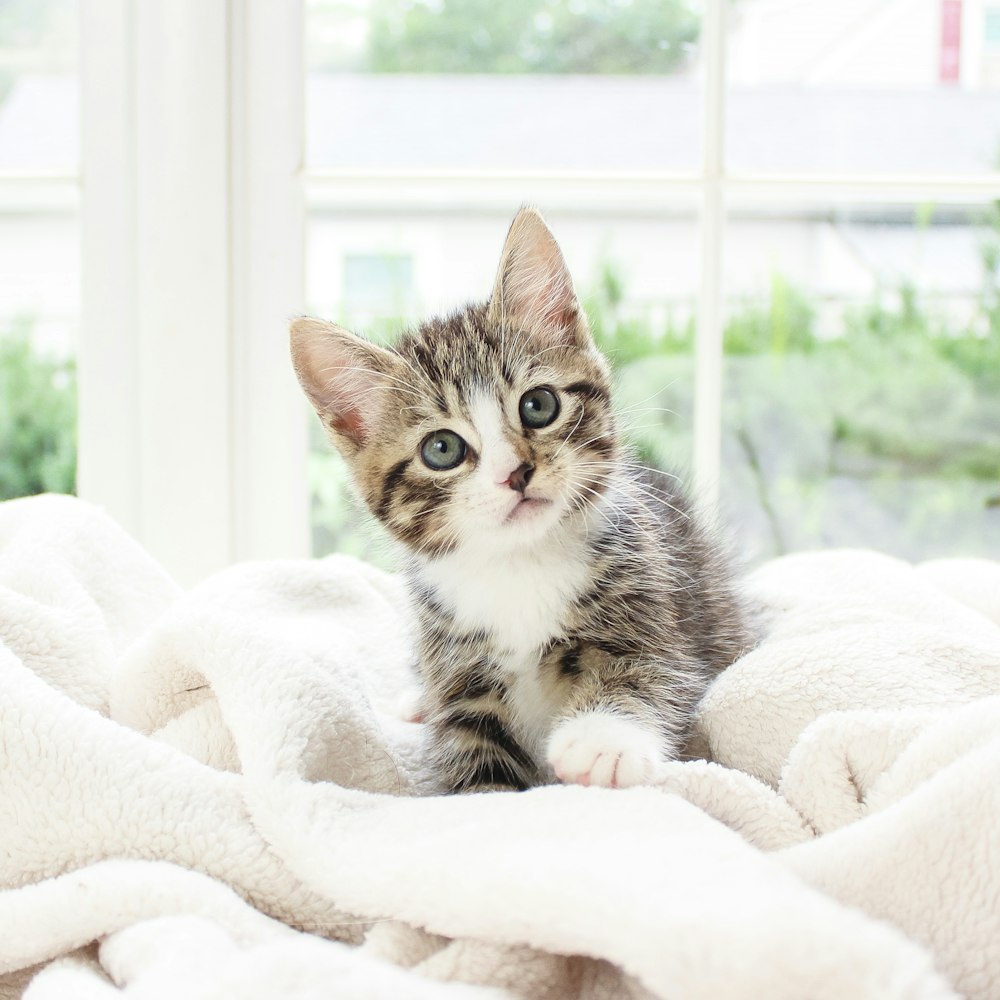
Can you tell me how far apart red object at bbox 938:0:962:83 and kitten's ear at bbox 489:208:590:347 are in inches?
45.9

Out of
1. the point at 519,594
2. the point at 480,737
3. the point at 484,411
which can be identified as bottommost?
the point at 480,737

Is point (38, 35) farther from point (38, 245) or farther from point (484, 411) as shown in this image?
point (484, 411)

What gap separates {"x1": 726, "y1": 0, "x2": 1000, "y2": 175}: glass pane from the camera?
2010 mm

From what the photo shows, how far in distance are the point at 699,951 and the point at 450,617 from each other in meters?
0.67

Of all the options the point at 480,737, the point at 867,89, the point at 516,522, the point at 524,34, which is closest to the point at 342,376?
the point at 516,522

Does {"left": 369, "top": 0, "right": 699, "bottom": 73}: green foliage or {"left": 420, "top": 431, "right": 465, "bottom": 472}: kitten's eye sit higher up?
{"left": 369, "top": 0, "right": 699, "bottom": 73}: green foliage

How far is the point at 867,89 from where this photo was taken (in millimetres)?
2033

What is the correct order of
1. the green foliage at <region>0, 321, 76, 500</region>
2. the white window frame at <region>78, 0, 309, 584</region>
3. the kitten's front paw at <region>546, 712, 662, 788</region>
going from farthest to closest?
the green foliage at <region>0, 321, 76, 500</region> < the white window frame at <region>78, 0, 309, 584</region> < the kitten's front paw at <region>546, 712, 662, 788</region>

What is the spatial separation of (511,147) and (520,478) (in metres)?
1.06

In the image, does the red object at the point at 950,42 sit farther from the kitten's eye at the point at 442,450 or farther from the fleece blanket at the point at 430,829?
the kitten's eye at the point at 442,450

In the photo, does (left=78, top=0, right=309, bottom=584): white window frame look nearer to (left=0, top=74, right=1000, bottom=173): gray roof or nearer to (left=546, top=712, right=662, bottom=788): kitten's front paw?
(left=0, top=74, right=1000, bottom=173): gray roof

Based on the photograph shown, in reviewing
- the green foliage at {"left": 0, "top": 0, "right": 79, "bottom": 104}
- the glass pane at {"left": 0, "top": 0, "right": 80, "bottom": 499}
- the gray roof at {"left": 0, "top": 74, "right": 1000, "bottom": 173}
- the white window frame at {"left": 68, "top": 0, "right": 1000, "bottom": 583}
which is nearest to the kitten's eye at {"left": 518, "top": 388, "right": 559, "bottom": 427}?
the white window frame at {"left": 68, "top": 0, "right": 1000, "bottom": 583}

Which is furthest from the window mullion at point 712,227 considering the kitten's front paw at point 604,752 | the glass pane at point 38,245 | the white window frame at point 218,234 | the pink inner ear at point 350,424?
the glass pane at point 38,245

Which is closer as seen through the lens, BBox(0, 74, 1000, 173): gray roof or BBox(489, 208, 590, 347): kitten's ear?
Result: BBox(489, 208, 590, 347): kitten's ear
